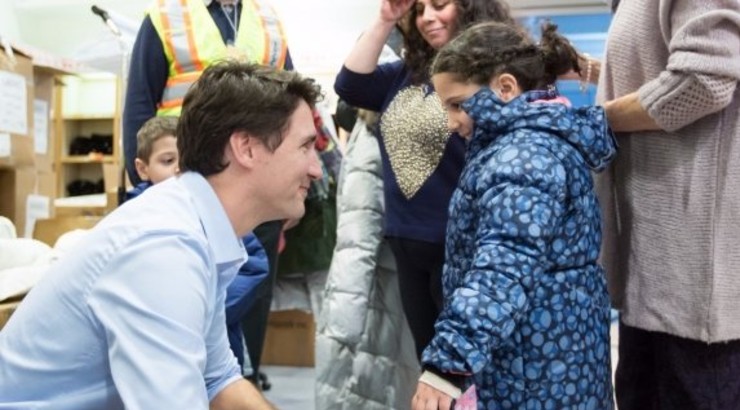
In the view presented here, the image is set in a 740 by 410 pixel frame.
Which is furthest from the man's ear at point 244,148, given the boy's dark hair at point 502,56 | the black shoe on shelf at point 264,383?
the black shoe on shelf at point 264,383

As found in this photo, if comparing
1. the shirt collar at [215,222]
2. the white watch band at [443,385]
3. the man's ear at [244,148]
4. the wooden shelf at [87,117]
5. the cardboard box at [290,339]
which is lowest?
the cardboard box at [290,339]

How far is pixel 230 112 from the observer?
46.7 inches

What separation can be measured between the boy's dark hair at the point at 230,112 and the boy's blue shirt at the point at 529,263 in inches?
14.1

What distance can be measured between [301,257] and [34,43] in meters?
4.22

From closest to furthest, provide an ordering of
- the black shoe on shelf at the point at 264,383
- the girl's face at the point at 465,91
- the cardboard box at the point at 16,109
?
the girl's face at the point at 465,91, the cardboard box at the point at 16,109, the black shoe on shelf at the point at 264,383

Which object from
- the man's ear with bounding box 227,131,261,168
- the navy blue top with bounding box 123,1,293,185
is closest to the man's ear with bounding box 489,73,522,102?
the man's ear with bounding box 227,131,261,168

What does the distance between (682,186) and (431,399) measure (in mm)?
531

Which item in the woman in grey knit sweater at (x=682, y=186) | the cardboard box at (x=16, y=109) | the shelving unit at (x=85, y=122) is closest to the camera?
the woman in grey knit sweater at (x=682, y=186)

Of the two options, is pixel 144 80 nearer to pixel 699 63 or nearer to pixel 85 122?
pixel 699 63

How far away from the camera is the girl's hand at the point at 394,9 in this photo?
2.02 meters

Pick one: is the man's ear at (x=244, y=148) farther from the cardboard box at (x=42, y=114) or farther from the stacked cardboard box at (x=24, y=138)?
the cardboard box at (x=42, y=114)

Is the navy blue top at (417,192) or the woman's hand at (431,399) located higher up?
the navy blue top at (417,192)

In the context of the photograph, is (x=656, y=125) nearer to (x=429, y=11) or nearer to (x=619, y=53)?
(x=619, y=53)

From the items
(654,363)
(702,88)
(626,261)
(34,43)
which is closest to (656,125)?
(702,88)
